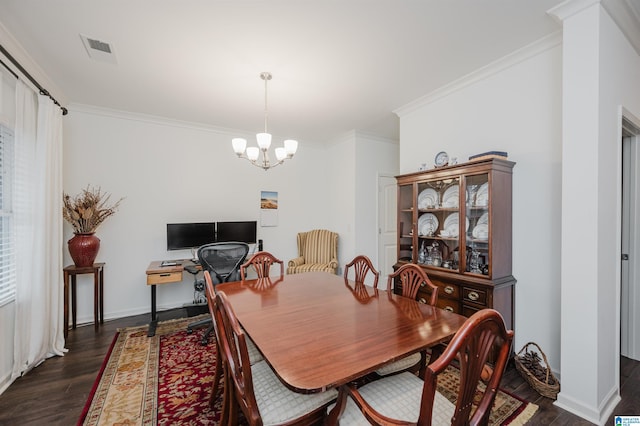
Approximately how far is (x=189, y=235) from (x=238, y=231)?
69 centimetres

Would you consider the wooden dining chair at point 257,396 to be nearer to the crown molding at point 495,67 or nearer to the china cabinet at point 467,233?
the china cabinet at point 467,233

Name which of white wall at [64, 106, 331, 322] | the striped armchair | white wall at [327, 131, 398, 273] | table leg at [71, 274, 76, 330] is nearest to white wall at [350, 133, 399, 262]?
white wall at [327, 131, 398, 273]

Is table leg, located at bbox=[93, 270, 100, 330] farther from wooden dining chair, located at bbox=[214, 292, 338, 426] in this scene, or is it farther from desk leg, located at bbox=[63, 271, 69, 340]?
wooden dining chair, located at bbox=[214, 292, 338, 426]

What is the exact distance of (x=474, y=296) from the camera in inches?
93.4

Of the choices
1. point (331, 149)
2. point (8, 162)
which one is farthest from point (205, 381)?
point (331, 149)

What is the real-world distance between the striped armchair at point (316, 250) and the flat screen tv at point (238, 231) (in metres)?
0.80

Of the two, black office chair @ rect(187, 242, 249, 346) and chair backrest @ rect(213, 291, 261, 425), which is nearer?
chair backrest @ rect(213, 291, 261, 425)

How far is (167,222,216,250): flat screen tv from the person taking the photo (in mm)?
3768

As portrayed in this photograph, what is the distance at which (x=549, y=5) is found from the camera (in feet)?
6.03

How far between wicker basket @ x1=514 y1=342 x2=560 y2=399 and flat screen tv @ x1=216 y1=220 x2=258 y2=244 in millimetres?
3509

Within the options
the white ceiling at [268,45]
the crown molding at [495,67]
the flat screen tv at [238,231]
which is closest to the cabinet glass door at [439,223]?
the crown molding at [495,67]

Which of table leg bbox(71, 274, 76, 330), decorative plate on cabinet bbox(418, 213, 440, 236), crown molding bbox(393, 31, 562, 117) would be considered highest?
crown molding bbox(393, 31, 562, 117)

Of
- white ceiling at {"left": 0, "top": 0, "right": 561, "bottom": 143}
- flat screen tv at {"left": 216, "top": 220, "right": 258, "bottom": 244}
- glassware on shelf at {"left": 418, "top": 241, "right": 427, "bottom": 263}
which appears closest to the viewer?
white ceiling at {"left": 0, "top": 0, "right": 561, "bottom": 143}

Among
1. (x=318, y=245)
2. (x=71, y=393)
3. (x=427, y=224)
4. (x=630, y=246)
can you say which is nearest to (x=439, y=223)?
(x=427, y=224)
